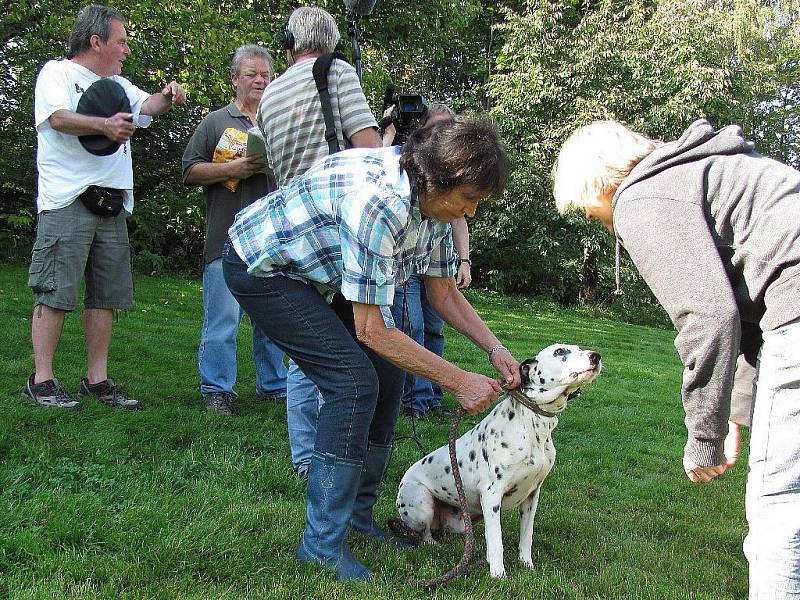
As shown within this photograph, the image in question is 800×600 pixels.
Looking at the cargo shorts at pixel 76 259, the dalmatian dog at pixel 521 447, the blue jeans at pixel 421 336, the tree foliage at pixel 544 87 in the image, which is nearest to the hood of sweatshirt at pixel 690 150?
the dalmatian dog at pixel 521 447

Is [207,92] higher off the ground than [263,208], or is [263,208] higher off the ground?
[207,92]

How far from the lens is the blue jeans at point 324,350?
288 centimetres

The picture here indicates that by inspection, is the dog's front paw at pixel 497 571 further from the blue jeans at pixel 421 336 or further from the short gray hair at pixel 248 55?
the short gray hair at pixel 248 55

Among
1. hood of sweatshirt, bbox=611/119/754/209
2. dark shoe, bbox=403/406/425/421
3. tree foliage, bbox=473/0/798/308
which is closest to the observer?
hood of sweatshirt, bbox=611/119/754/209

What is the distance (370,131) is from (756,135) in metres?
19.6

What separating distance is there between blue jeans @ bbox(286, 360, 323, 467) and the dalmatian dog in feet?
2.69

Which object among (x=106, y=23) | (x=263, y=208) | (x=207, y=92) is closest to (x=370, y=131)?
(x=263, y=208)

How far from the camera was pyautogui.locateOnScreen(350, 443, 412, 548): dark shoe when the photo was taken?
3.38 m

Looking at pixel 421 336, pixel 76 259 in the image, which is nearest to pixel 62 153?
pixel 76 259

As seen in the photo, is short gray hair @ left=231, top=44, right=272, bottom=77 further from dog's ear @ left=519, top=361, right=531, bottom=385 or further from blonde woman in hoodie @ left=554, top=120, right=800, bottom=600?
blonde woman in hoodie @ left=554, top=120, right=800, bottom=600

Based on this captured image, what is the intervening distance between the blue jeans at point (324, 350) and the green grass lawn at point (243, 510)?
0.53m

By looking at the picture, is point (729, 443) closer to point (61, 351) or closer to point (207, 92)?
point (61, 351)

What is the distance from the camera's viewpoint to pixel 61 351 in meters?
6.39

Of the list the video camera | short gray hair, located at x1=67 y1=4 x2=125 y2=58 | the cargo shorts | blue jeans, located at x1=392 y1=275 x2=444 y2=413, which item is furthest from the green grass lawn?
short gray hair, located at x1=67 y1=4 x2=125 y2=58
